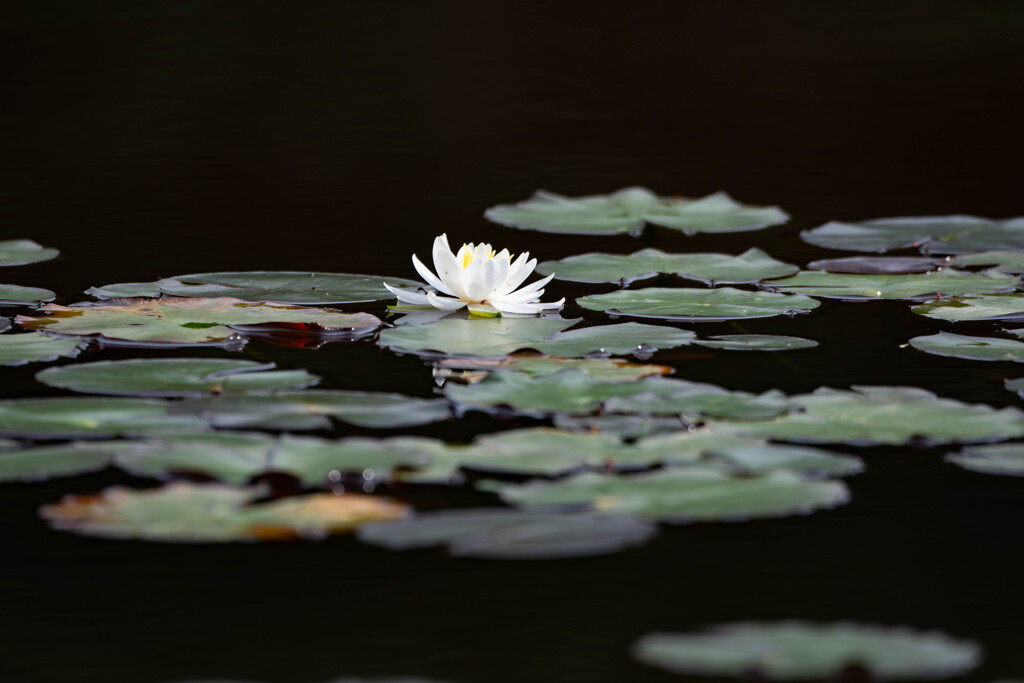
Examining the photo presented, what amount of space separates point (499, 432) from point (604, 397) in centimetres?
17

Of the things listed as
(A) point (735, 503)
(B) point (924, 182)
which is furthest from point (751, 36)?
(A) point (735, 503)

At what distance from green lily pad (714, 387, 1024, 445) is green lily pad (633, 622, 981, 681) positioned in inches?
22.7

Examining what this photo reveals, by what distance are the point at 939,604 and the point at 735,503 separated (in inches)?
8.9

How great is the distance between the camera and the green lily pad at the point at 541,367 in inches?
74.1

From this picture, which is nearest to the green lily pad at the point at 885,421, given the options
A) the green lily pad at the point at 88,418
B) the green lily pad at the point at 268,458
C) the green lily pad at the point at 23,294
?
the green lily pad at the point at 268,458

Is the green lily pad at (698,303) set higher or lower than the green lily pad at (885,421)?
higher

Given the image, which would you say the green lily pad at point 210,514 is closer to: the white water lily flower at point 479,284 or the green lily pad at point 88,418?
the green lily pad at point 88,418

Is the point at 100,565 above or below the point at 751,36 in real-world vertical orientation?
below

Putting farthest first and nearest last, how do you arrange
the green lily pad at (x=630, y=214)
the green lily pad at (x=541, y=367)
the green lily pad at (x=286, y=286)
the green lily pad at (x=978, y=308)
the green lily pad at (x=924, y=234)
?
the green lily pad at (x=630, y=214), the green lily pad at (x=924, y=234), the green lily pad at (x=286, y=286), the green lily pad at (x=978, y=308), the green lily pad at (x=541, y=367)

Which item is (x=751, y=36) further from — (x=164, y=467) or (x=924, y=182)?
(x=164, y=467)

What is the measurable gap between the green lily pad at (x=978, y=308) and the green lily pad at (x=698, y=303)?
0.22m

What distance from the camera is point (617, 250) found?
3.16 m

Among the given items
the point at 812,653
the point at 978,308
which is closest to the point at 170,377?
the point at 812,653

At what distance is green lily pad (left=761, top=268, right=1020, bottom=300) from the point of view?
2.53 metres
